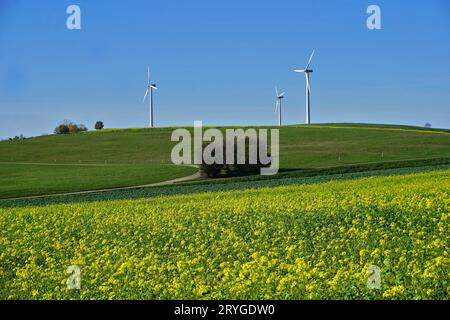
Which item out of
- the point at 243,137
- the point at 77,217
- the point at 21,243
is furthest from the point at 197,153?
the point at 21,243

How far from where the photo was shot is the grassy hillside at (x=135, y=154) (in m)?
58.6

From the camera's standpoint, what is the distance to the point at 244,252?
1419 centimetres

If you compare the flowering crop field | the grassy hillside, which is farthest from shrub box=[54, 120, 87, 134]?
the flowering crop field

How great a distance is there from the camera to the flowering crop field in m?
10.5

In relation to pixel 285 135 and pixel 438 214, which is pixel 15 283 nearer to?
pixel 438 214

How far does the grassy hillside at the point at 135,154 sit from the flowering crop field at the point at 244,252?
106 ft

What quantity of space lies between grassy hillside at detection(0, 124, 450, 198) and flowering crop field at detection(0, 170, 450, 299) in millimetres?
32249

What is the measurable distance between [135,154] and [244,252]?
74.3 meters

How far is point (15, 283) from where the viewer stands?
13.4 metres
